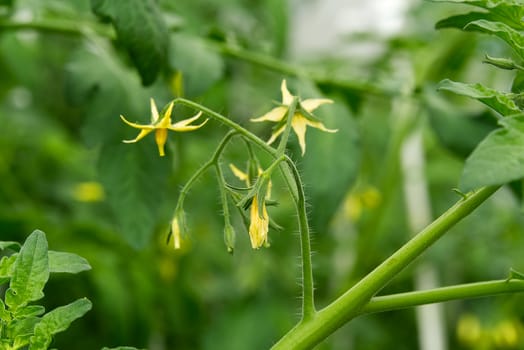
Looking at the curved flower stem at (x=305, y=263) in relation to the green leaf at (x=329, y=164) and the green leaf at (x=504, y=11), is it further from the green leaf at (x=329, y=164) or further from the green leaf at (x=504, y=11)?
the green leaf at (x=329, y=164)

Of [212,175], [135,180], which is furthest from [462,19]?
[212,175]

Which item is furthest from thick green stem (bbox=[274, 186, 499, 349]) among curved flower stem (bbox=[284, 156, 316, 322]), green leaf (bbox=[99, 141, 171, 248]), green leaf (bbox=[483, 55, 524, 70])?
green leaf (bbox=[99, 141, 171, 248])

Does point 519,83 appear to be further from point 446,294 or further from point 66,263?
point 66,263

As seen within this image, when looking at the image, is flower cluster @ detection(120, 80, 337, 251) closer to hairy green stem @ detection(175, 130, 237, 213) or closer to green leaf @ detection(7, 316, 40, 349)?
hairy green stem @ detection(175, 130, 237, 213)

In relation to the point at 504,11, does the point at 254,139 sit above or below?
below

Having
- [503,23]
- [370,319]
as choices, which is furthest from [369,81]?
[370,319]

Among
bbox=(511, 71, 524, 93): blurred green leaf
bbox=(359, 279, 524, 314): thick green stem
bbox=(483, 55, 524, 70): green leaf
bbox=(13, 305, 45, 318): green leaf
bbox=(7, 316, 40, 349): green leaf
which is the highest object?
bbox=(483, 55, 524, 70): green leaf
